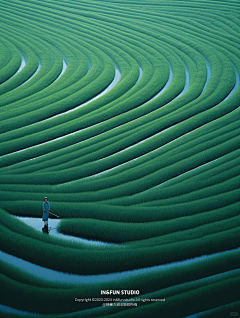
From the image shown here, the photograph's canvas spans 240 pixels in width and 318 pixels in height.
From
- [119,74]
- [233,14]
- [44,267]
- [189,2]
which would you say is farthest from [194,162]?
[189,2]

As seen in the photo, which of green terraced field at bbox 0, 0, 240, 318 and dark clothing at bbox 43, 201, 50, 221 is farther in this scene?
dark clothing at bbox 43, 201, 50, 221

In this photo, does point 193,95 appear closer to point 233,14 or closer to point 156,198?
point 156,198

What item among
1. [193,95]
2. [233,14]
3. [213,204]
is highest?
[233,14]

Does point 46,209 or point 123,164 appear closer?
point 46,209

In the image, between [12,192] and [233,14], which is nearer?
[12,192]

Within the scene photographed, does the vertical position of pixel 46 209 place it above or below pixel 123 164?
below

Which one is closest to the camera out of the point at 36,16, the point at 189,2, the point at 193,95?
the point at 193,95

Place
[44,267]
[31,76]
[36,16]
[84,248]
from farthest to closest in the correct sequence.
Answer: [36,16] < [31,76] < [84,248] < [44,267]

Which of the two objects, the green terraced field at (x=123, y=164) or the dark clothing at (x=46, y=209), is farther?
the dark clothing at (x=46, y=209)
